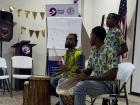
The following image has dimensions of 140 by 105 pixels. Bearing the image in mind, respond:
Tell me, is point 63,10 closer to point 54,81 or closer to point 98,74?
point 54,81

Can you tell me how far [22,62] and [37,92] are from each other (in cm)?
178

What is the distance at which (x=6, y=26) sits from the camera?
19.9 ft

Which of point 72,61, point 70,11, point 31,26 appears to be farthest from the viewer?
point 31,26

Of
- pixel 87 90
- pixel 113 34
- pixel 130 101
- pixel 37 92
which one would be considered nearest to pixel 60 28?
pixel 113 34

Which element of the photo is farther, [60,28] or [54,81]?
[60,28]

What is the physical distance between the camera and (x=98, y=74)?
134 inches

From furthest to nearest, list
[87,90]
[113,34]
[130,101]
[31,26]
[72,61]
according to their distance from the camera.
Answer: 1. [31,26]
2. [130,101]
3. [113,34]
4. [72,61]
5. [87,90]

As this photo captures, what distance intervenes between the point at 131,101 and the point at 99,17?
1.94 meters

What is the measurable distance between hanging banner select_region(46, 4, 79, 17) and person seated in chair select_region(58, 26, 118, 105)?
2.04 m

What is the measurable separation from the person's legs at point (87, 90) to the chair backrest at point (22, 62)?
2.87m

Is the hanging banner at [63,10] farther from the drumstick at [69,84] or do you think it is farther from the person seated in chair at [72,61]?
the drumstick at [69,84]

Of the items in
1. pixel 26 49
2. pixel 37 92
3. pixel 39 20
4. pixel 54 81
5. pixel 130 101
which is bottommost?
pixel 130 101

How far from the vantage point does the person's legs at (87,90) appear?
3.25m

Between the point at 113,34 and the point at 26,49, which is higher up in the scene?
the point at 113,34
